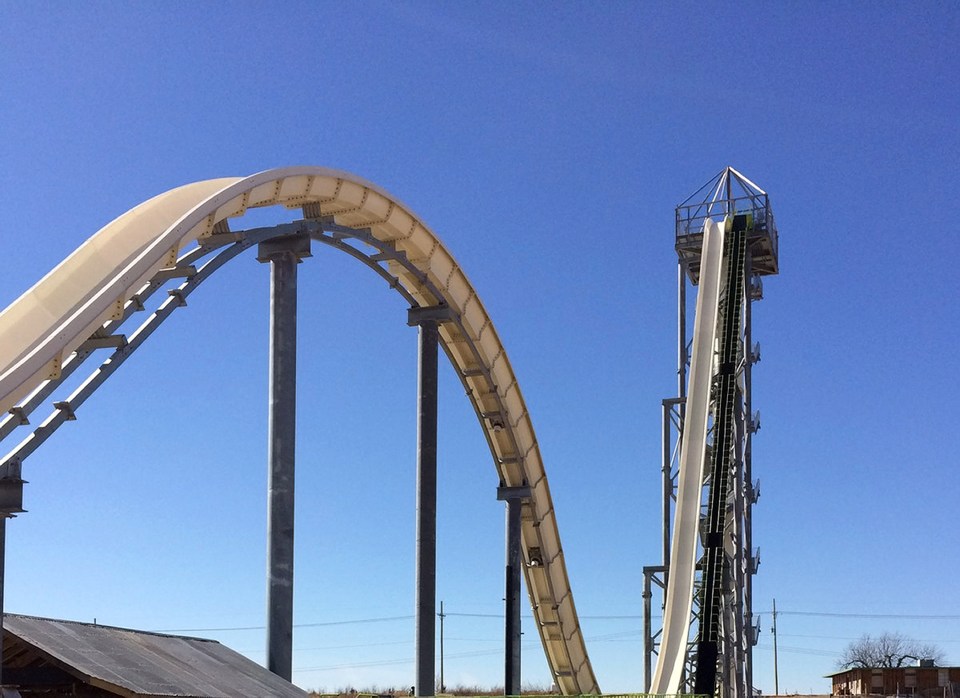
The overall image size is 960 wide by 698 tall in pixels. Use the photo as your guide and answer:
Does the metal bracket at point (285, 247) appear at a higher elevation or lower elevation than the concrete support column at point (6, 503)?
higher

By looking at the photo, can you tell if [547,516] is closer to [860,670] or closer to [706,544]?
[706,544]

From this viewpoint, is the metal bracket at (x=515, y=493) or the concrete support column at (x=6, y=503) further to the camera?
the metal bracket at (x=515, y=493)

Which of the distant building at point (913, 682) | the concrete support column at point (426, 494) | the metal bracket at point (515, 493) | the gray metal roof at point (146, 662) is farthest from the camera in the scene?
the distant building at point (913, 682)

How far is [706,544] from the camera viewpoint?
41.7 m

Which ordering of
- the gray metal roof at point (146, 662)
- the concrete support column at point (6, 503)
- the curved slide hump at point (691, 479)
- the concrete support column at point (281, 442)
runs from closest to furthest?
1. the concrete support column at point (6, 503)
2. the gray metal roof at point (146, 662)
3. the concrete support column at point (281, 442)
4. the curved slide hump at point (691, 479)

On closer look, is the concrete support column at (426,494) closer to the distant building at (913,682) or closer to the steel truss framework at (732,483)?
the steel truss framework at (732,483)

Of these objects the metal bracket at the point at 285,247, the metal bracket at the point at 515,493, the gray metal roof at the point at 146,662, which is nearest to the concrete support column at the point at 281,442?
the metal bracket at the point at 285,247

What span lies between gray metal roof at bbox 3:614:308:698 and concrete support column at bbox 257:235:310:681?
1.31m

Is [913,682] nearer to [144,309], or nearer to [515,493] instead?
[515,493]

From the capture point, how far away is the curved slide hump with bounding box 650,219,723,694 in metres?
39.9

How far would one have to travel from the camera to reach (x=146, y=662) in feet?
77.1

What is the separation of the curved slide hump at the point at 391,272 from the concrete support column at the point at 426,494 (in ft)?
3.19

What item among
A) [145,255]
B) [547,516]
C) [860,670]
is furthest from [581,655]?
[145,255]

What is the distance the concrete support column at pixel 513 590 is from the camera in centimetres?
4169
